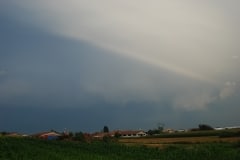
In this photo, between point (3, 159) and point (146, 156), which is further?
point (146, 156)

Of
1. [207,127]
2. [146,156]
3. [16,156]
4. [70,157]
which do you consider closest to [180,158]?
[146,156]

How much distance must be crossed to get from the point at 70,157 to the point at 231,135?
6248 cm

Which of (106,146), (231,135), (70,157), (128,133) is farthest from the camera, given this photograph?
(128,133)

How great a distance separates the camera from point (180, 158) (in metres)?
44.0

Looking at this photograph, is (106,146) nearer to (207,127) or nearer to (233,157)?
(233,157)

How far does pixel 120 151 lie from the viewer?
49594mm

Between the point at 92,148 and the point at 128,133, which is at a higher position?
the point at 128,133

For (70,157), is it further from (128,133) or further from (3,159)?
(128,133)

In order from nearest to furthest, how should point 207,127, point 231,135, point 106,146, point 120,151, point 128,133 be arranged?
point 120,151
point 106,146
point 231,135
point 207,127
point 128,133

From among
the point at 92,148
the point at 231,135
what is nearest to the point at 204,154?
the point at 92,148

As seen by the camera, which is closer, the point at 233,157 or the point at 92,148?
the point at 233,157

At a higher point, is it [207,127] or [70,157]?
[207,127]

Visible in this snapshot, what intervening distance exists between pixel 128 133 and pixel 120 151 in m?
120

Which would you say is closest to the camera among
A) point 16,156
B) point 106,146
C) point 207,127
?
point 16,156
